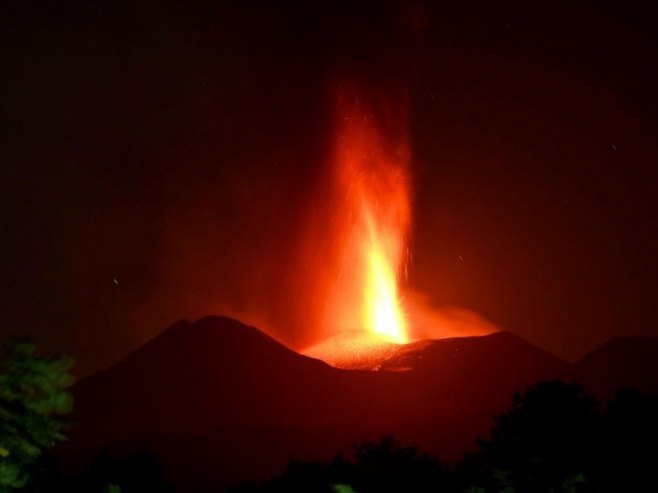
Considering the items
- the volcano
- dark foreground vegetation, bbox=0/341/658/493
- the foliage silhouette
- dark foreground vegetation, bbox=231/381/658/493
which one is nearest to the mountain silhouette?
the volcano

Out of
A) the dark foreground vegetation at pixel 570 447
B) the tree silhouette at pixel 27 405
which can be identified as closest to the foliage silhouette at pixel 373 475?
the dark foreground vegetation at pixel 570 447

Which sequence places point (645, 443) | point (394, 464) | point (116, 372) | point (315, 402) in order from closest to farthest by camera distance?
point (645, 443)
point (394, 464)
point (315, 402)
point (116, 372)

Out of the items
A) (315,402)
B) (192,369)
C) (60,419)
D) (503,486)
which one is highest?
(192,369)

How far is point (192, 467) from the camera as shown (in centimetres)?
6256

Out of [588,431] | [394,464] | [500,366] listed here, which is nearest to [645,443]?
[588,431]

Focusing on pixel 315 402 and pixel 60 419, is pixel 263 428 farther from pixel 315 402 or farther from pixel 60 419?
pixel 60 419

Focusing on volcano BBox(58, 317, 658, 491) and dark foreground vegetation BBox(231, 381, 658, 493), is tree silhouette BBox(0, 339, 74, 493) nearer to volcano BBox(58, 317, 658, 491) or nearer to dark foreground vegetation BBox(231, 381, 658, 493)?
dark foreground vegetation BBox(231, 381, 658, 493)

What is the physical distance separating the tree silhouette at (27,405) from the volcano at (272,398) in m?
37.4

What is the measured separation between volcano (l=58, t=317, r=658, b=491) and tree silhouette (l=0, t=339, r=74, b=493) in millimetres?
37363

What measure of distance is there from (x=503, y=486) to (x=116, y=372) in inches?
2848

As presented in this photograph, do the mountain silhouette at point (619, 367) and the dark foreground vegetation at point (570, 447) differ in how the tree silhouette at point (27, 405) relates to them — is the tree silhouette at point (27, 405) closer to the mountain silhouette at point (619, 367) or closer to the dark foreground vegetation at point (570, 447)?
the dark foreground vegetation at point (570, 447)

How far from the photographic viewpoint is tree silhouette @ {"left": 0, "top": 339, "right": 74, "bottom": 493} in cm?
2147

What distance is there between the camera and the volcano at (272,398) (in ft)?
216

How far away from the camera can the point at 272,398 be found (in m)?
76.7
